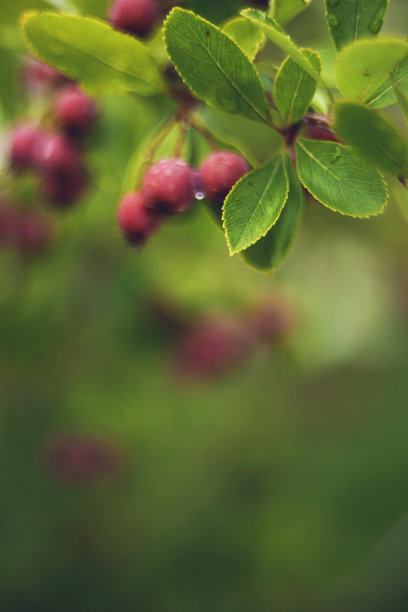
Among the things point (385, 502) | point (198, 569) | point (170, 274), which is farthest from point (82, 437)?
point (385, 502)

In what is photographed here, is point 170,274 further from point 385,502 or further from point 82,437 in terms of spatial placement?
point 385,502

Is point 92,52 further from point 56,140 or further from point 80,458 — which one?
point 80,458

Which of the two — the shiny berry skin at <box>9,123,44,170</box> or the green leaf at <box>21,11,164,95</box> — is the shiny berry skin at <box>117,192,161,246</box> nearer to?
the green leaf at <box>21,11,164,95</box>

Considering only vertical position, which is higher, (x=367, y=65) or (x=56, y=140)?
(x=367, y=65)

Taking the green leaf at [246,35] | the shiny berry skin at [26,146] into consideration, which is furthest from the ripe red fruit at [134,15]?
the shiny berry skin at [26,146]

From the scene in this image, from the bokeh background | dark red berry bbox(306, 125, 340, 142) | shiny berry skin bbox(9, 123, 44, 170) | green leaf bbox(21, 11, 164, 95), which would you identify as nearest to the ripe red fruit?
green leaf bbox(21, 11, 164, 95)

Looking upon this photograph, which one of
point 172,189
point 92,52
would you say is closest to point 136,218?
point 172,189
